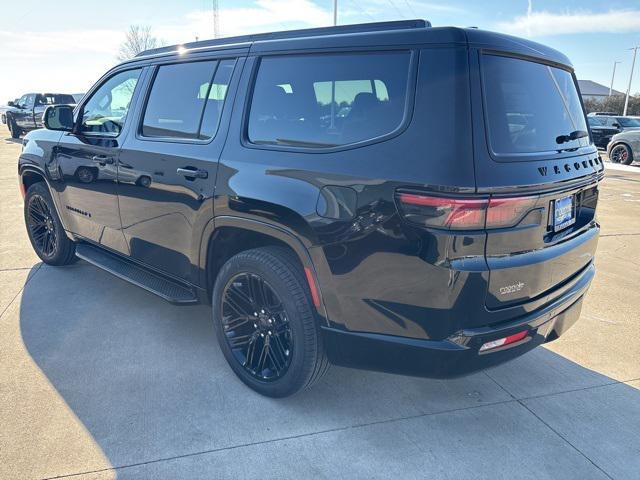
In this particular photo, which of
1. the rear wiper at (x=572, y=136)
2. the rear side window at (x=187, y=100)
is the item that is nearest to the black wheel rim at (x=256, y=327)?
the rear side window at (x=187, y=100)

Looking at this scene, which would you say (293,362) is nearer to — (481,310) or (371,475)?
(371,475)

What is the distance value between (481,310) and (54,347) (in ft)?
9.01

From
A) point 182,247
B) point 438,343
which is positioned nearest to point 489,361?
point 438,343

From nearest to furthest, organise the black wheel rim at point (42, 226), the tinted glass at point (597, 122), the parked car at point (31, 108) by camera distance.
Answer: the black wheel rim at point (42, 226)
the tinted glass at point (597, 122)
the parked car at point (31, 108)

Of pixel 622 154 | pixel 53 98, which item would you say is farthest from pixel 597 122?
pixel 53 98

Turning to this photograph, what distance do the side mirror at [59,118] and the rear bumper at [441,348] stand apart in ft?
9.62

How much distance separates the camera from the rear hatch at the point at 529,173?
1.98m

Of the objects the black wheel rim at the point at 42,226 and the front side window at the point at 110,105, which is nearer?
the front side window at the point at 110,105

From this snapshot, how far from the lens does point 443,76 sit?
1985mm

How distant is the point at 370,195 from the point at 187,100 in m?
1.62

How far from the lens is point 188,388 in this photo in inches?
112

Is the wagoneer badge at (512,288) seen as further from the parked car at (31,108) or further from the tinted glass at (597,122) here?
the parked car at (31,108)

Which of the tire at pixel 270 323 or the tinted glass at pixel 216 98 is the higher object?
the tinted glass at pixel 216 98

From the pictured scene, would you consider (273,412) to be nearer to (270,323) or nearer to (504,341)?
(270,323)
